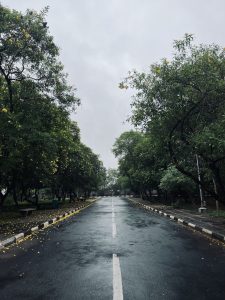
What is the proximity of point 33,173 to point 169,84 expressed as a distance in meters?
16.5

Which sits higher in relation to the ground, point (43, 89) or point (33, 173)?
point (43, 89)

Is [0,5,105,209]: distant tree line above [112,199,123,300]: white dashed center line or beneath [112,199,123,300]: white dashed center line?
above

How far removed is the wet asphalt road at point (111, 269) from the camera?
5.65 m

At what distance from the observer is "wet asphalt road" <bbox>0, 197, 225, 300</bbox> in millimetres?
5648

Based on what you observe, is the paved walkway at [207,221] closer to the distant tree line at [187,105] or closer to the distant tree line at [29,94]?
the distant tree line at [187,105]

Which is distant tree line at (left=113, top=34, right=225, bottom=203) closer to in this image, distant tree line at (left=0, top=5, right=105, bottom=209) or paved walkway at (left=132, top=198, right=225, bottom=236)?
paved walkway at (left=132, top=198, right=225, bottom=236)

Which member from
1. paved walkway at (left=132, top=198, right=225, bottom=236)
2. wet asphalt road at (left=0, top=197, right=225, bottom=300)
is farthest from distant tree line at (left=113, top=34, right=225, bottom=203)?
wet asphalt road at (left=0, top=197, right=225, bottom=300)

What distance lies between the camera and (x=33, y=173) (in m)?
28.5

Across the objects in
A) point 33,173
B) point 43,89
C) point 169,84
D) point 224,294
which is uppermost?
point 43,89

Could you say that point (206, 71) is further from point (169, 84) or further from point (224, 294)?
point (224, 294)

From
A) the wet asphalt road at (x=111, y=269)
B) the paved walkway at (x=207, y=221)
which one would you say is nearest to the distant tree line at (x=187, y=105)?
the paved walkway at (x=207, y=221)

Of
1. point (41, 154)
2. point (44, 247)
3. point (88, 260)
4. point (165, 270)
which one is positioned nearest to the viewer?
point (165, 270)

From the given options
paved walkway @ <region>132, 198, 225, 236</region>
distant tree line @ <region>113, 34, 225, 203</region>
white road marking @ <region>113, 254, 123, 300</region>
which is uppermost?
distant tree line @ <region>113, 34, 225, 203</region>

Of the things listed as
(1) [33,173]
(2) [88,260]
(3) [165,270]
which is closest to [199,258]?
(3) [165,270]
